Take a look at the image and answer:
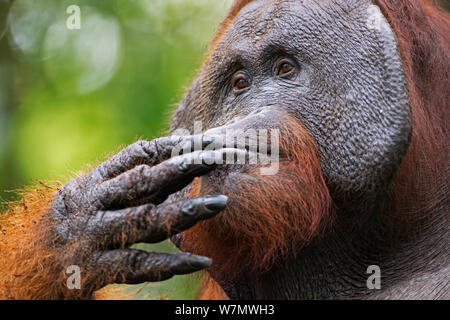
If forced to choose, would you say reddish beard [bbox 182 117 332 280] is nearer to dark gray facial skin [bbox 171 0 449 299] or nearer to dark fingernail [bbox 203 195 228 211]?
dark gray facial skin [bbox 171 0 449 299]

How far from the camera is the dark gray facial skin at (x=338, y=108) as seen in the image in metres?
2.07

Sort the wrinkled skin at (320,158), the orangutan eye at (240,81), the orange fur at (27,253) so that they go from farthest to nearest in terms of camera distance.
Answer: the orangutan eye at (240,81), the orange fur at (27,253), the wrinkled skin at (320,158)

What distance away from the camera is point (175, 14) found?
6.98 m

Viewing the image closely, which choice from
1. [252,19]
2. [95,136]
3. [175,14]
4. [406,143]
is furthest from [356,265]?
[175,14]

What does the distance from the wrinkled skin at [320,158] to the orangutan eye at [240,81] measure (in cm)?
2

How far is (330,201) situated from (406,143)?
0.35 m

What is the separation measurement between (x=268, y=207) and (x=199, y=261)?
1.15 ft

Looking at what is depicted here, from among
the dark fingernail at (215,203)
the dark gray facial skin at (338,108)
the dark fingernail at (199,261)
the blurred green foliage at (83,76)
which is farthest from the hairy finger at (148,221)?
the blurred green foliage at (83,76)

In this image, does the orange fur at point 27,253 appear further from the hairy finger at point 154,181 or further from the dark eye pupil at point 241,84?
the dark eye pupil at point 241,84

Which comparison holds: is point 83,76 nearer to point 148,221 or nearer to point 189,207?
point 148,221

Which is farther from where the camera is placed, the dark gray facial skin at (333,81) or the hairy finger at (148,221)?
the dark gray facial skin at (333,81)

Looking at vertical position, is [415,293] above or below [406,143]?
below

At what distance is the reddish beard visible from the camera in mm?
1993
